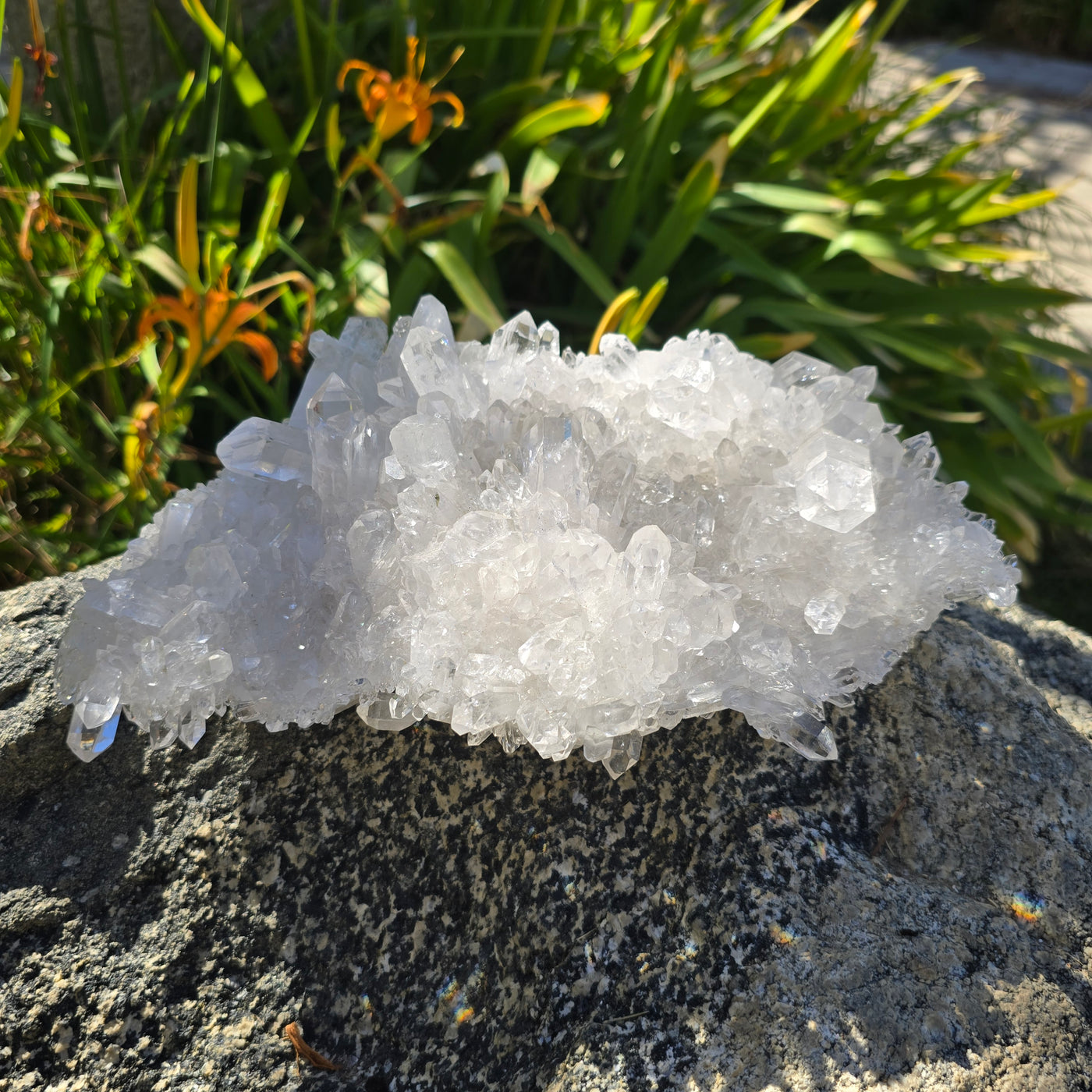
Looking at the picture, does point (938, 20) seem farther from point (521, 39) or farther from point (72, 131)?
point (72, 131)

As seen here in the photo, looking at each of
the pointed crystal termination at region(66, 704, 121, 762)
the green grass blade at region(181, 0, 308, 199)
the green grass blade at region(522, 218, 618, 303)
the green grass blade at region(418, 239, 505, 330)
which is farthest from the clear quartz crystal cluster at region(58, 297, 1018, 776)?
the green grass blade at region(181, 0, 308, 199)

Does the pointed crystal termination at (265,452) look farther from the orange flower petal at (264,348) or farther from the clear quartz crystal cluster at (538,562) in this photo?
the orange flower petal at (264,348)

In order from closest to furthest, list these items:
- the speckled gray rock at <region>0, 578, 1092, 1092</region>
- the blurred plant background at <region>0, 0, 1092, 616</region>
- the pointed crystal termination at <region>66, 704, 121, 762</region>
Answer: the speckled gray rock at <region>0, 578, 1092, 1092</region> < the pointed crystal termination at <region>66, 704, 121, 762</region> < the blurred plant background at <region>0, 0, 1092, 616</region>

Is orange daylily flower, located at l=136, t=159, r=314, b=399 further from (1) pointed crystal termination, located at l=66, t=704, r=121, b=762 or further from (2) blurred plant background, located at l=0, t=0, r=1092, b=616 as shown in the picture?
(1) pointed crystal termination, located at l=66, t=704, r=121, b=762

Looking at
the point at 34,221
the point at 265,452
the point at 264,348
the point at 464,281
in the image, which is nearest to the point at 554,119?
the point at 464,281

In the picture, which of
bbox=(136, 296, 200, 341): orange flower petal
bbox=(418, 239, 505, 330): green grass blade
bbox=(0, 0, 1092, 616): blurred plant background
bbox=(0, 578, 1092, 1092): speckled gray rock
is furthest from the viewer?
bbox=(418, 239, 505, 330): green grass blade

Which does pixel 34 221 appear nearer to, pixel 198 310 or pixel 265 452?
pixel 198 310

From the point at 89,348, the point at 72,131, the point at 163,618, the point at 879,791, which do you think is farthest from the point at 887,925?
the point at 72,131

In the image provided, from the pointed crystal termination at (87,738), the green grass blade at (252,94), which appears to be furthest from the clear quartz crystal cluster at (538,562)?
the green grass blade at (252,94)
